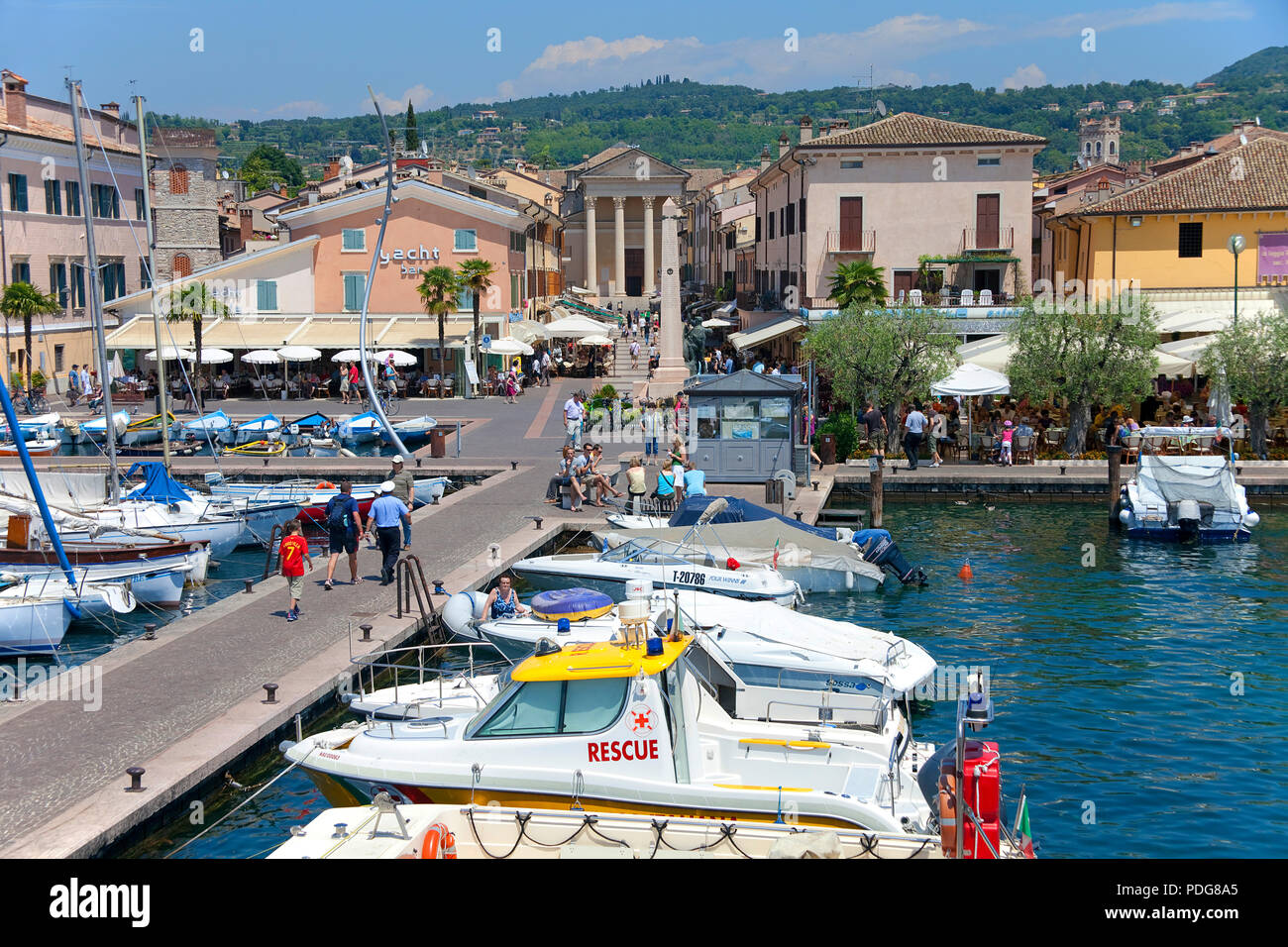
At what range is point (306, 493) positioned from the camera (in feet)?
105

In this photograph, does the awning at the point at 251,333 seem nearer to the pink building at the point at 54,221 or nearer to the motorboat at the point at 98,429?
the pink building at the point at 54,221

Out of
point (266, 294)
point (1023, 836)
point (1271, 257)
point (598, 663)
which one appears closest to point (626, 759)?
point (598, 663)

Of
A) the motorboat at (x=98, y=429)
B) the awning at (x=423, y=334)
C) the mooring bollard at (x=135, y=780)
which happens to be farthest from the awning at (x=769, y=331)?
the mooring bollard at (x=135, y=780)

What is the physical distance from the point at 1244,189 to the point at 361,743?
4453 centimetres

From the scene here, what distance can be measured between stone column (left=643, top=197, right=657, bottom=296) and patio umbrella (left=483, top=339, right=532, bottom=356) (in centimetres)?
5420

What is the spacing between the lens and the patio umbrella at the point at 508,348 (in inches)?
2174

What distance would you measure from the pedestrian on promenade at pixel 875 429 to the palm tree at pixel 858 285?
854 cm

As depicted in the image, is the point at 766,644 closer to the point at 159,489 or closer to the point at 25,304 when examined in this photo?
the point at 159,489

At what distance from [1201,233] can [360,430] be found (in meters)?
30.8

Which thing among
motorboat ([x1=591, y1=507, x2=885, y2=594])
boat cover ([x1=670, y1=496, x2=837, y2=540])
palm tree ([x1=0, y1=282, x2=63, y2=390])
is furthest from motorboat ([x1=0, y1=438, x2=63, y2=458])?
boat cover ([x1=670, y1=496, x2=837, y2=540])

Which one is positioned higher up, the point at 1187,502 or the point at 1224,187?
the point at 1224,187

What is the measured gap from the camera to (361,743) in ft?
43.1

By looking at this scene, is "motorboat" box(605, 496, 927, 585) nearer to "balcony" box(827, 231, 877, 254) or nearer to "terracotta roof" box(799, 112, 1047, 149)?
"balcony" box(827, 231, 877, 254)
